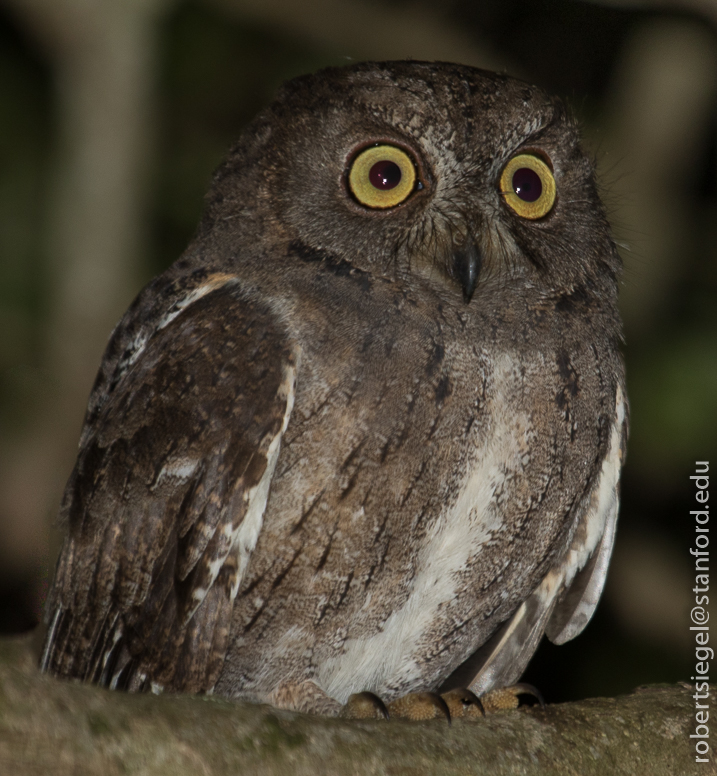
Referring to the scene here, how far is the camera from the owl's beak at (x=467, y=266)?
82.6 inches

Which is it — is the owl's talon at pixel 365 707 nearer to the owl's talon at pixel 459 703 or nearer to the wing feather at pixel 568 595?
the owl's talon at pixel 459 703

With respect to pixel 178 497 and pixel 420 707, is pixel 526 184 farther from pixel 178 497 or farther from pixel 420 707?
pixel 420 707

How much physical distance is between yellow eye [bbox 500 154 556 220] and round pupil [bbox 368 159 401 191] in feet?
0.89

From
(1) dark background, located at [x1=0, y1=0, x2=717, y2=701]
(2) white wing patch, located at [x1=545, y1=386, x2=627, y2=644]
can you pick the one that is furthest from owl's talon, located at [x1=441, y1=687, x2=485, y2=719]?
(1) dark background, located at [x1=0, y1=0, x2=717, y2=701]

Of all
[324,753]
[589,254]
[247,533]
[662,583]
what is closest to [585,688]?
[662,583]

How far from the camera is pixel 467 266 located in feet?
6.89

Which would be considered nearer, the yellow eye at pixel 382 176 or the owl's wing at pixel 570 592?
the yellow eye at pixel 382 176

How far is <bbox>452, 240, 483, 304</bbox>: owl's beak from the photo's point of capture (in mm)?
2098

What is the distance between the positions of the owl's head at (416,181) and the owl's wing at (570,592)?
53 cm

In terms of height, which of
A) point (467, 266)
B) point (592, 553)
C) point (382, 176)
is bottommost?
point (592, 553)

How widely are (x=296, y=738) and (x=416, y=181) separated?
1.33 m

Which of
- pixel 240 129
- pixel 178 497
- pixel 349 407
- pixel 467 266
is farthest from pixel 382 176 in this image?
pixel 240 129

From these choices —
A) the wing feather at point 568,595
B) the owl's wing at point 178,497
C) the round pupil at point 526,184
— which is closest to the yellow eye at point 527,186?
the round pupil at point 526,184

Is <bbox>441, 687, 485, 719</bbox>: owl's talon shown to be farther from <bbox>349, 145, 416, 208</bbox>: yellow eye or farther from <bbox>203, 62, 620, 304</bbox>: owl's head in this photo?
<bbox>349, 145, 416, 208</bbox>: yellow eye
